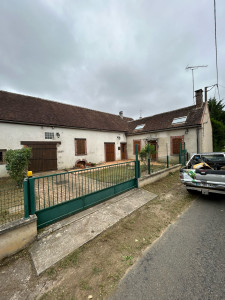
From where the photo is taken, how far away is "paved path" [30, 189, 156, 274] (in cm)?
244

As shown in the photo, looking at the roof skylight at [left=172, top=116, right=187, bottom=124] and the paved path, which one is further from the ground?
the roof skylight at [left=172, top=116, right=187, bottom=124]

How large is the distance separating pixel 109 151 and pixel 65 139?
5.02m

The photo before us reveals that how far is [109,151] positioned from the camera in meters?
13.9

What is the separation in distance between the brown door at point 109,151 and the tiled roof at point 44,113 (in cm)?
179

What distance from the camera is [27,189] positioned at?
2781 millimetres

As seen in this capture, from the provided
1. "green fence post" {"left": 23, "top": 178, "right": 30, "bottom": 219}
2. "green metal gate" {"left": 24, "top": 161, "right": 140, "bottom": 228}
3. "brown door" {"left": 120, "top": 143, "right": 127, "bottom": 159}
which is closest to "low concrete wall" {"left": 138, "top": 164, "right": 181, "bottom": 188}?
"green metal gate" {"left": 24, "top": 161, "right": 140, "bottom": 228}

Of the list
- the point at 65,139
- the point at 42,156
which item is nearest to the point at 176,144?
the point at 65,139

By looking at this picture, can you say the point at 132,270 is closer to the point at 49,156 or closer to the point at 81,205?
the point at 81,205

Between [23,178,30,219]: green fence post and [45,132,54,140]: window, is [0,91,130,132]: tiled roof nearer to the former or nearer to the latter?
[45,132,54,140]: window

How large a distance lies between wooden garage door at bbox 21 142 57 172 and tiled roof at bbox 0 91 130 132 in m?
1.62

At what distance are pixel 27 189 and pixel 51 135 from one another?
810cm

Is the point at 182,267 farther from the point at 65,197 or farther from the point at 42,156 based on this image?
the point at 42,156

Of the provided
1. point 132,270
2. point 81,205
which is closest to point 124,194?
point 81,205

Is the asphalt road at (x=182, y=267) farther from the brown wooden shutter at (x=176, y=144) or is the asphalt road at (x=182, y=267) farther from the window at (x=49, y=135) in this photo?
the window at (x=49, y=135)
